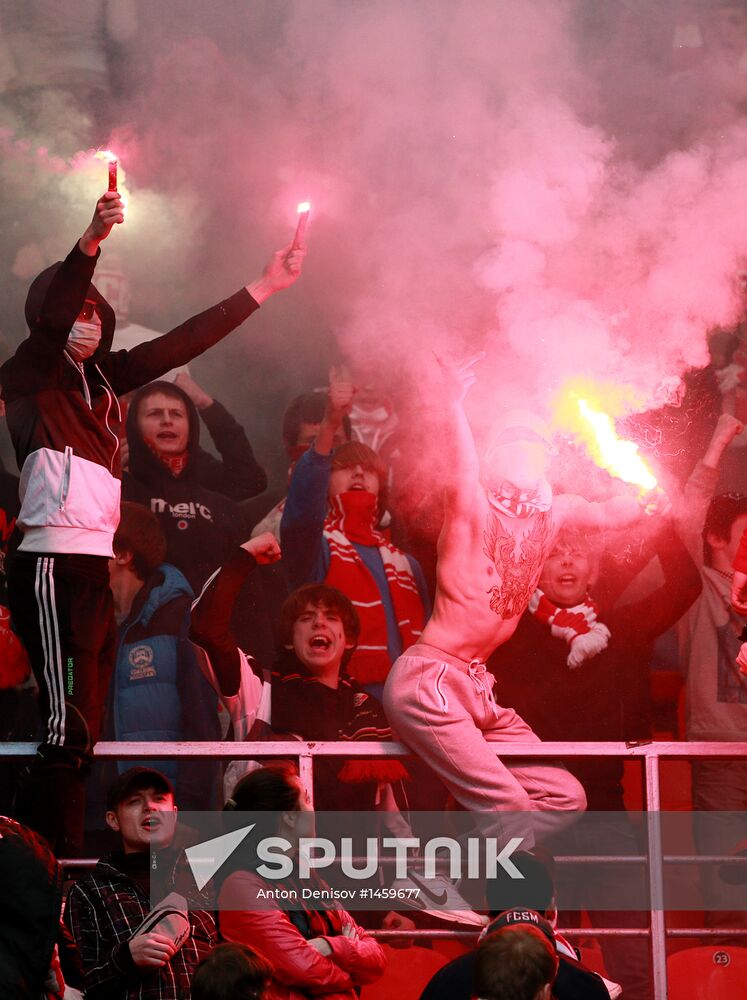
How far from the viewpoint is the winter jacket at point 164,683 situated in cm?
472

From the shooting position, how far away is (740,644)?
4.90 m

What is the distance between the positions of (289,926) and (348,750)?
989mm

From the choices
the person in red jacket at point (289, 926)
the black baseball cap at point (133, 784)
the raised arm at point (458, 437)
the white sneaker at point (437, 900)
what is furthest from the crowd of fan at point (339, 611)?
the person in red jacket at point (289, 926)

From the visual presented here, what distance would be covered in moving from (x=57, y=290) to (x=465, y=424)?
171cm

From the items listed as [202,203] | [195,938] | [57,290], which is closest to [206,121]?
[202,203]

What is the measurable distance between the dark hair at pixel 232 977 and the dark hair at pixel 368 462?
2680mm

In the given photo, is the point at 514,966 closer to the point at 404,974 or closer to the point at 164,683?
the point at 404,974

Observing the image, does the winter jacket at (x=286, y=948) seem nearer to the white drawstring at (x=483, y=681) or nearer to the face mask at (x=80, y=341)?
the white drawstring at (x=483, y=681)

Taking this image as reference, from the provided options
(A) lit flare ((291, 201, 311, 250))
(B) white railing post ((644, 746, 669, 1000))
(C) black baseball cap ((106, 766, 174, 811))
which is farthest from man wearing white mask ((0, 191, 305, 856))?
(B) white railing post ((644, 746, 669, 1000))

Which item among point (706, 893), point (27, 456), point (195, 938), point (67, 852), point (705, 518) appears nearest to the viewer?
point (195, 938)

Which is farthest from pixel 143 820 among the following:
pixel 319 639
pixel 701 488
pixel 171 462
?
pixel 701 488

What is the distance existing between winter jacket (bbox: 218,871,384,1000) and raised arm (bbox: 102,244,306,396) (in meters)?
1.92

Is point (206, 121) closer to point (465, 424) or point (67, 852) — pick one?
point (465, 424)

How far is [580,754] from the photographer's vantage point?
412 centimetres
